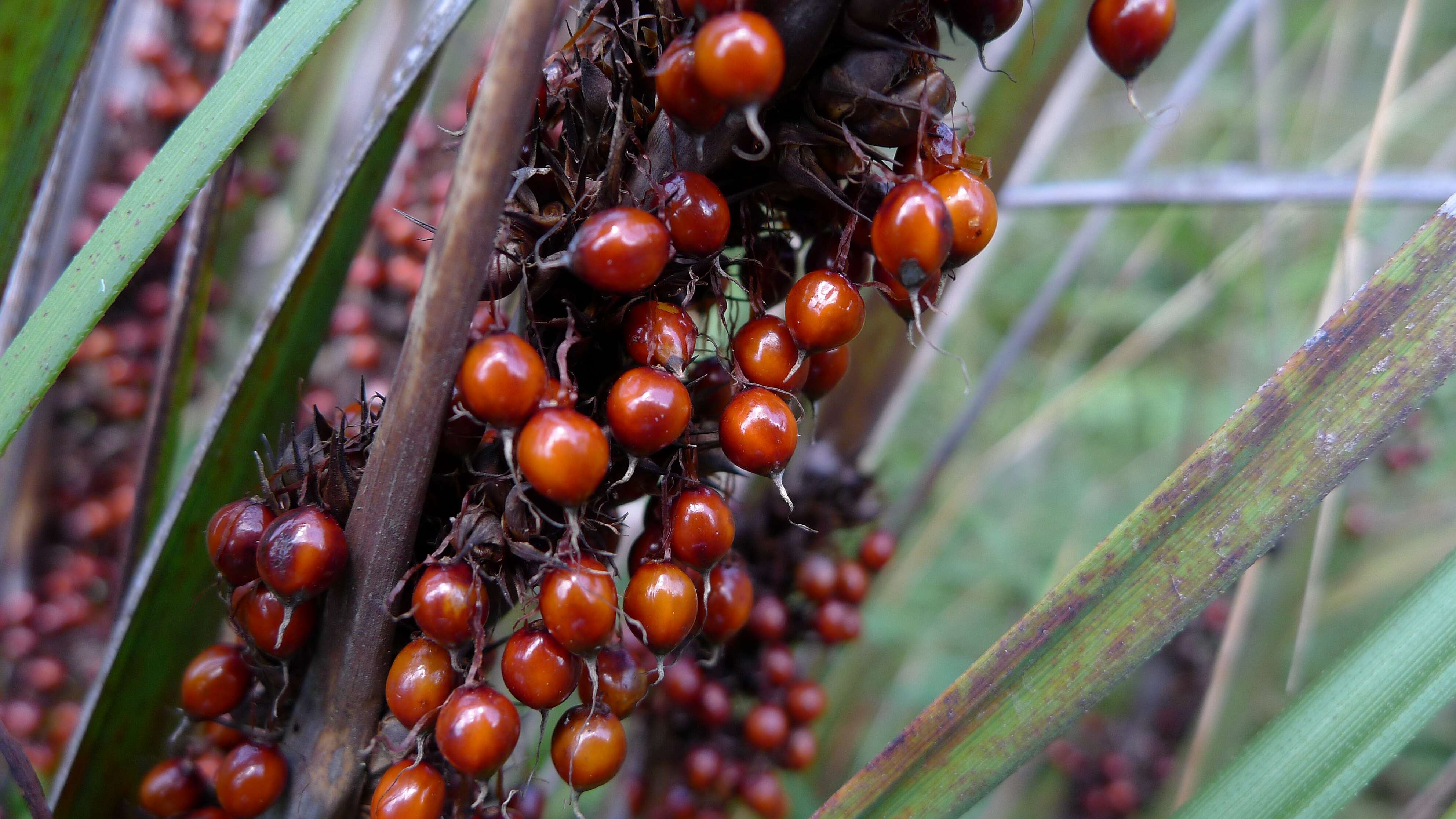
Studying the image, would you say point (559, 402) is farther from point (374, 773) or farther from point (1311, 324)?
point (1311, 324)

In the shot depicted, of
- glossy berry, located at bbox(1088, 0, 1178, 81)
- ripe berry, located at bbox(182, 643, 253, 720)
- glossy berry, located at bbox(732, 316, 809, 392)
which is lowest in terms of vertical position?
ripe berry, located at bbox(182, 643, 253, 720)

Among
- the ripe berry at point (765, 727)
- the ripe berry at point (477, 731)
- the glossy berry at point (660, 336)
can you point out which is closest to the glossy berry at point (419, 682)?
the ripe berry at point (477, 731)

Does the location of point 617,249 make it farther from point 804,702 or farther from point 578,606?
point 804,702

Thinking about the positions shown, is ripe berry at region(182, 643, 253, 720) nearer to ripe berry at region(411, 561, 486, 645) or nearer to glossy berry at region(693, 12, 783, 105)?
ripe berry at region(411, 561, 486, 645)

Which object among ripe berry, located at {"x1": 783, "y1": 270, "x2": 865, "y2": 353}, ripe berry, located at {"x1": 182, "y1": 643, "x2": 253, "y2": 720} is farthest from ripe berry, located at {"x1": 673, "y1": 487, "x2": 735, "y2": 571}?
ripe berry, located at {"x1": 182, "y1": 643, "x2": 253, "y2": 720}

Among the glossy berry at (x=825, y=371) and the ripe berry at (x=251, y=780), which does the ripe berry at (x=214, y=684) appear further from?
the glossy berry at (x=825, y=371)

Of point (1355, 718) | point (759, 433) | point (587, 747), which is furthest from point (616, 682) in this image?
point (1355, 718)
